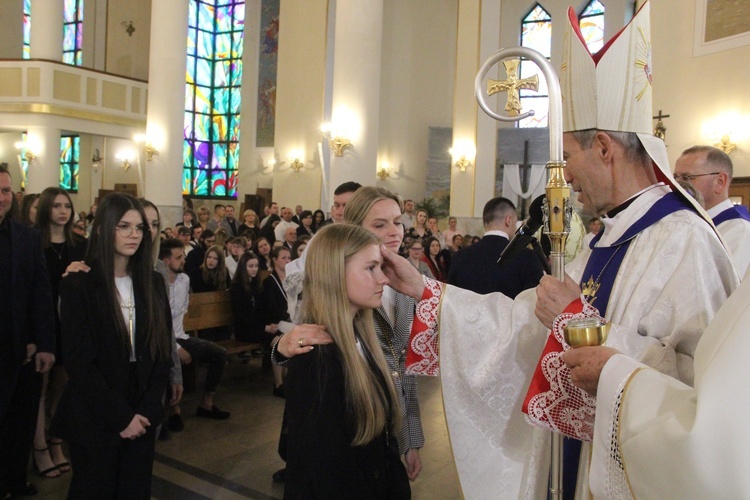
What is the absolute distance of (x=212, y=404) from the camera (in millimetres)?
4934

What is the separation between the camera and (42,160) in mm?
14461

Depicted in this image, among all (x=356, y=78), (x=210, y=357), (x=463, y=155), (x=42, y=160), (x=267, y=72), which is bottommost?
(x=210, y=357)

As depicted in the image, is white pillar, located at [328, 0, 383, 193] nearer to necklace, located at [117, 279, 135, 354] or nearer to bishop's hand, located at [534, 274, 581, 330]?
necklace, located at [117, 279, 135, 354]

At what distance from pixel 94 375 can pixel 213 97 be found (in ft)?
63.8

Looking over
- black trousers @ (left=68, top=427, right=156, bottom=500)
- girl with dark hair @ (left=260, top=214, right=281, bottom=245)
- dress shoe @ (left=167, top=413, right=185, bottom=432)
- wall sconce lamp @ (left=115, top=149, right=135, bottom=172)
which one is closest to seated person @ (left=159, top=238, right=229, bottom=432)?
dress shoe @ (left=167, top=413, right=185, bottom=432)

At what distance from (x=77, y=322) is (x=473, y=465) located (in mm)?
1675

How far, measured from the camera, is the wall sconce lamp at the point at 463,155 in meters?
15.3

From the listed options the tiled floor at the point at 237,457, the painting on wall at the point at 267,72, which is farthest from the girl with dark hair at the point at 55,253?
the painting on wall at the point at 267,72

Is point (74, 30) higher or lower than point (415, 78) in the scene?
higher

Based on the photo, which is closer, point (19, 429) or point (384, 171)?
point (19, 429)

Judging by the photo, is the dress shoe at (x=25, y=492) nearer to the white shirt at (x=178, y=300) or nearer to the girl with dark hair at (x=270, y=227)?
the white shirt at (x=178, y=300)

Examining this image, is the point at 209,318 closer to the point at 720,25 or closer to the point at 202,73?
the point at 720,25

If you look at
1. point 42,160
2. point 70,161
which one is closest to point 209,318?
point 42,160

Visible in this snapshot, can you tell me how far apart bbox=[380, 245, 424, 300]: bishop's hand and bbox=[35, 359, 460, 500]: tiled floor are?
6.52 feet
